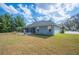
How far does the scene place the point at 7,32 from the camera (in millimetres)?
3461

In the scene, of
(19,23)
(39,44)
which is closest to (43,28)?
(39,44)

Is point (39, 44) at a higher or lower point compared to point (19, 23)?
lower

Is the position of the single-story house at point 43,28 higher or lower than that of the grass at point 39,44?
higher

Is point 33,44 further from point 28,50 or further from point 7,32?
point 7,32

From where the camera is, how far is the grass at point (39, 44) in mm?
3369

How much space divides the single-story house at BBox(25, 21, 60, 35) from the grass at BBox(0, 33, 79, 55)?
0.08 metres

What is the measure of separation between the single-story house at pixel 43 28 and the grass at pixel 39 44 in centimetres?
8

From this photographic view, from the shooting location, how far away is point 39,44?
342 centimetres

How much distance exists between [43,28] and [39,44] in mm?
284

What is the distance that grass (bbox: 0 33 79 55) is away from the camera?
3369 millimetres

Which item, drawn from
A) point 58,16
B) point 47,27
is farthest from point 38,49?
point 58,16

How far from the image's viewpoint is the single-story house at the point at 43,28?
3.46 m

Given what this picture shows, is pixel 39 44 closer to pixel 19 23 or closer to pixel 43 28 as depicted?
pixel 43 28

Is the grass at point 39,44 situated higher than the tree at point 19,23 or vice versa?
the tree at point 19,23
